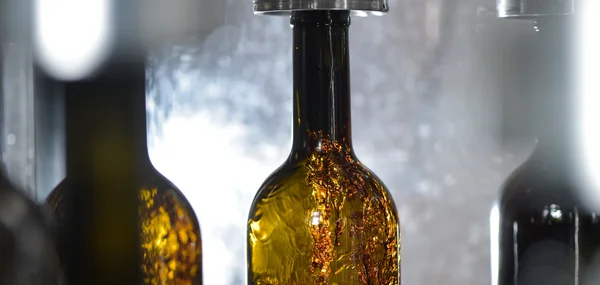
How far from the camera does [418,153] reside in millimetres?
641

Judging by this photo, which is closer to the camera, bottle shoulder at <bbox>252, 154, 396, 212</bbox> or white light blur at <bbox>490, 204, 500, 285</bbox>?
bottle shoulder at <bbox>252, 154, 396, 212</bbox>

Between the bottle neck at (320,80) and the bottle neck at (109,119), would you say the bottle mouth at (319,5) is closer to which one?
the bottle neck at (320,80)

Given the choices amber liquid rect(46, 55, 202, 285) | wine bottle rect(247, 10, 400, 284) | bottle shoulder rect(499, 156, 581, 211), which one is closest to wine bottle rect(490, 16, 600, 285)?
bottle shoulder rect(499, 156, 581, 211)

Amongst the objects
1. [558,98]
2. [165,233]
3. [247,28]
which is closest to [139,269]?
[165,233]

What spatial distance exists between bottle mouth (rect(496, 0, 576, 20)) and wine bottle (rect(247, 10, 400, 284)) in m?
0.17

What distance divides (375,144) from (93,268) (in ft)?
0.75

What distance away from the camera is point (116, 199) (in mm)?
630

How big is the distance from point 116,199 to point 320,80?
20 centimetres

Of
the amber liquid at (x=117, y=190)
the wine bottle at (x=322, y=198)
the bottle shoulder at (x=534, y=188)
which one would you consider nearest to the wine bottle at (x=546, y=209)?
the bottle shoulder at (x=534, y=188)

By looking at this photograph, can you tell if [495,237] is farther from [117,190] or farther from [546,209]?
[117,190]

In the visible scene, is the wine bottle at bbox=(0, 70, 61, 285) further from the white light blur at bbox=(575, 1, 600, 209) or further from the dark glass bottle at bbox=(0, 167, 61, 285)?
the white light blur at bbox=(575, 1, 600, 209)

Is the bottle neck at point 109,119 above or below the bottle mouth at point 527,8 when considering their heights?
below

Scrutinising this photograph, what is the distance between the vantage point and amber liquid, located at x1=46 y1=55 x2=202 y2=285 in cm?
62

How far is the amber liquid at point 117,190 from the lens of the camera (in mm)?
617
